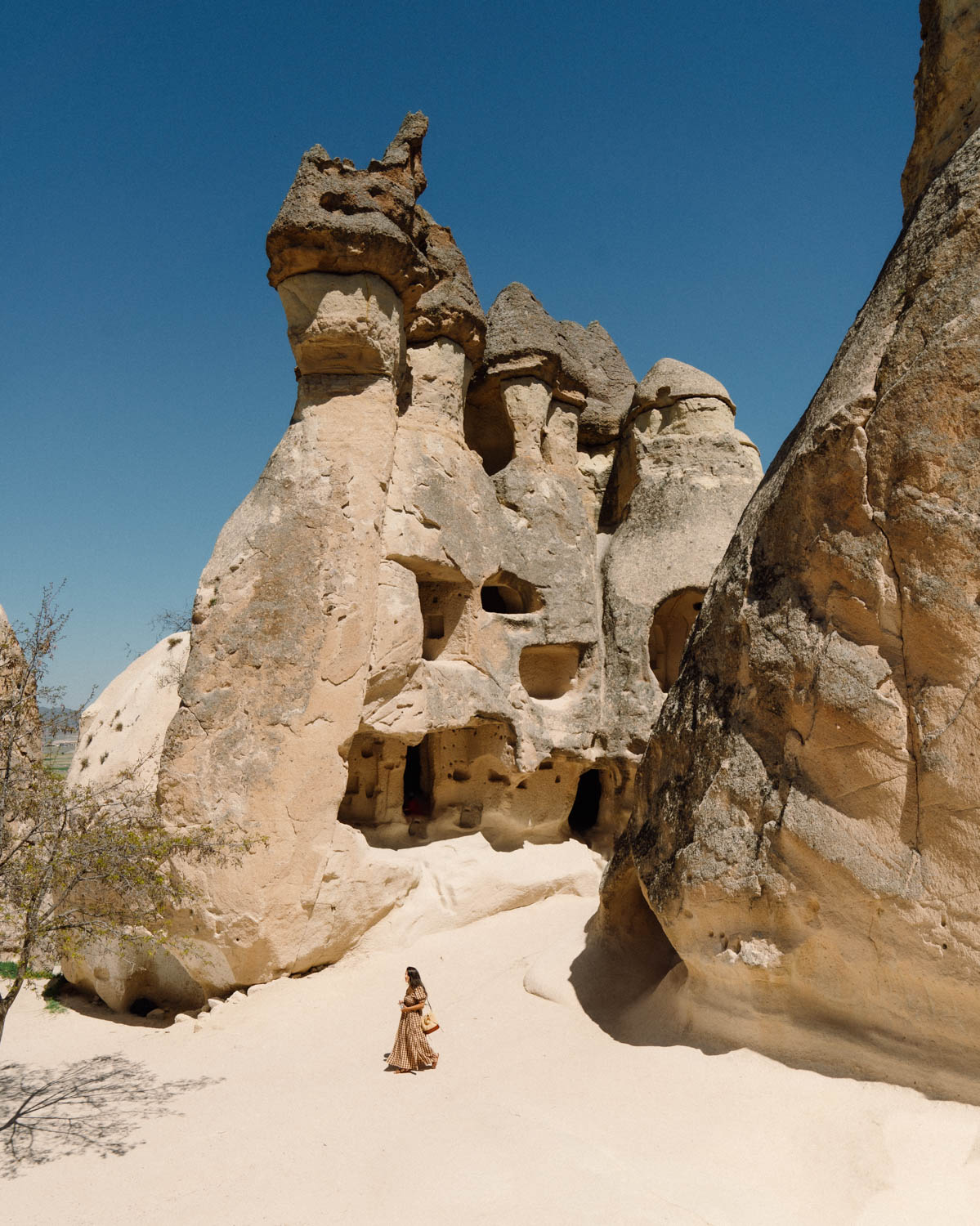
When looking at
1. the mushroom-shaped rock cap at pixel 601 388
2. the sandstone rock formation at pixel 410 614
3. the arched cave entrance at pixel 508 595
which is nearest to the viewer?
the sandstone rock formation at pixel 410 614

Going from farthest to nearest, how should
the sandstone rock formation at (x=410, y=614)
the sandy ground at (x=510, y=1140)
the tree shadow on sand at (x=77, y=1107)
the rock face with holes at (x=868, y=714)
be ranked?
the sandstone rock formation at (x=410, y=614) < the tree shadow on sand at (x=77, y=1107) < the rock face with holes at (x=868, y=714) < the sandy ground at (x=510, y=1140)

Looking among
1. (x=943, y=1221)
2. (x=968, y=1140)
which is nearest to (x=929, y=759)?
(x=968, y=1140)

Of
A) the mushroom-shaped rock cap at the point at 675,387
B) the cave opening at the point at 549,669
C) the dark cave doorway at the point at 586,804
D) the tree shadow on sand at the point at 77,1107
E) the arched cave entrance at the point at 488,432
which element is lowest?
the tree shadow on sand at the point at 77,1107

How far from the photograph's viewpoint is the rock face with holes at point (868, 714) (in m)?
3.86

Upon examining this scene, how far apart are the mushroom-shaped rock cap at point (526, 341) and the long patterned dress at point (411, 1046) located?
7871 mm

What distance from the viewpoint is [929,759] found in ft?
12.8

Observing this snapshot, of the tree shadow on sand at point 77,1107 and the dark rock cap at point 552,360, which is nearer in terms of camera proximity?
the tree shadow on sand at point 77,1107

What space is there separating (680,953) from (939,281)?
385 cm

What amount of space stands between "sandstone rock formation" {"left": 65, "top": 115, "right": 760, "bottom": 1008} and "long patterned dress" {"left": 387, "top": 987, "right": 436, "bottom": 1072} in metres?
1.87

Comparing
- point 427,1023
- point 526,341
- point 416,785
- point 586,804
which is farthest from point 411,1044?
point 526,341

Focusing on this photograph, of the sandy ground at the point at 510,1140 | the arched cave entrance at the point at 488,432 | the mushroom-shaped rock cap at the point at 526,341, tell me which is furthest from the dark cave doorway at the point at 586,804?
the mushroom-shaped rock cap at the point at 526,341

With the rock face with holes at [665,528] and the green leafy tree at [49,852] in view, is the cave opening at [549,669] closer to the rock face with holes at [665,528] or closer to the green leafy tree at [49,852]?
the rock face with holes at [665,528]

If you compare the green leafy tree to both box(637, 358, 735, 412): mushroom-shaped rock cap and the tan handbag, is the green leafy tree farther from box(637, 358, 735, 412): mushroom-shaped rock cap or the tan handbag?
box(637, 358, 735, 412): mushroom-shaped rock cap

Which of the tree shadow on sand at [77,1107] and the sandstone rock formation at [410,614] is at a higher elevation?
the sandstone rock formation at [410,614]
